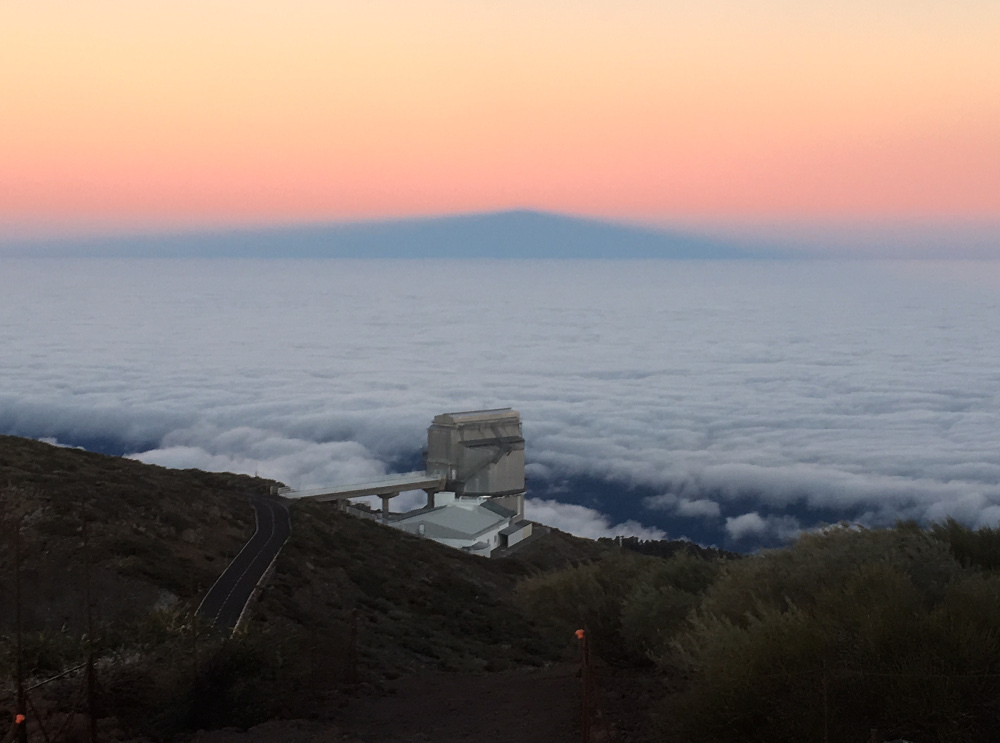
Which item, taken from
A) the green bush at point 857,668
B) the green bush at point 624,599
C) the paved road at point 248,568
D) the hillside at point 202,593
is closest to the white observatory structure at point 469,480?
the hillside at point 202,593

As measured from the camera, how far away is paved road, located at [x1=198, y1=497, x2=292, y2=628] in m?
18.5

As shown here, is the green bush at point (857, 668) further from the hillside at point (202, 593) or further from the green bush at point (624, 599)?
the hillside at point (202, 593)

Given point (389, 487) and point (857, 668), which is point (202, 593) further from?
point (389, 487)

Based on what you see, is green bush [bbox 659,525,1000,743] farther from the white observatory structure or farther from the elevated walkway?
the elevated walkway

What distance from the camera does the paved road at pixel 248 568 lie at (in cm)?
1847

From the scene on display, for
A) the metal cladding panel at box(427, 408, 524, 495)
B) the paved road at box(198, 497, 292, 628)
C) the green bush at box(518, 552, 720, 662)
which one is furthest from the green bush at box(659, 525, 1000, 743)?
the metal cladding panel at box(427, 408, 524, 495)

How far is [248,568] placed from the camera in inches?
913

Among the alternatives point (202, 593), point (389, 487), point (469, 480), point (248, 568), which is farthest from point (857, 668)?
point (389, 487)

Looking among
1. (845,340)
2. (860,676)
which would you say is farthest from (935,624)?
(845,340)

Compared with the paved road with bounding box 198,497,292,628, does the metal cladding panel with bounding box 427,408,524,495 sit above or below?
below

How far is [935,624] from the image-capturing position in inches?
353

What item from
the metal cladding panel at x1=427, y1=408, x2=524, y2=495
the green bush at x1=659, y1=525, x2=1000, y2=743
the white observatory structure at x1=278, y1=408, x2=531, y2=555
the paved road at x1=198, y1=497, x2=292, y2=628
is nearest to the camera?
the green bush at x1=659, y1=525, x2=1000, y2=743

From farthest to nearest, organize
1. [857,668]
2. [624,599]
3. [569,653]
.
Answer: [569,653] → [624,599] → [857,668]

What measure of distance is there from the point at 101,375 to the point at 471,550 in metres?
103
